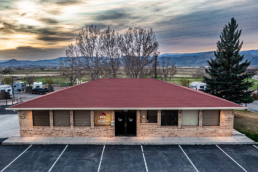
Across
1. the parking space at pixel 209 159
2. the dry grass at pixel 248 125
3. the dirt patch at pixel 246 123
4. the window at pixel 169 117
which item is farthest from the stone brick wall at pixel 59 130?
the dirt patch at pixel 246 123

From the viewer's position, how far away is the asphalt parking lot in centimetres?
1009

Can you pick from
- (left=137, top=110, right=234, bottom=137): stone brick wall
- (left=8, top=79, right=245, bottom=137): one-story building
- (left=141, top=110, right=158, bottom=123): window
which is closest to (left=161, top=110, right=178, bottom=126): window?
(left=8, top=79, right=245, bottom=137): one-story building

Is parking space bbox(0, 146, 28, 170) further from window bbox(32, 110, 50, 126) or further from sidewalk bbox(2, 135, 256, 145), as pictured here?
window bbox(32, 110, 50, 126)

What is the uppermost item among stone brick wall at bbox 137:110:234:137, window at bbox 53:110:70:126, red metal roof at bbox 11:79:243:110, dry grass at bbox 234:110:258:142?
red metal roof at bbox 11:79:243:110

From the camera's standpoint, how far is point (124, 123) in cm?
1440

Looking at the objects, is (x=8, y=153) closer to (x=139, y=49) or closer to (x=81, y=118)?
(x=81, y=118)

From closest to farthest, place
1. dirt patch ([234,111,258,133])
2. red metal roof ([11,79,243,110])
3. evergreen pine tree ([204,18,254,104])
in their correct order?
red metal roof ([11,79,243,110])
dirt patch ([234,111,258,133])
evergreen pine tree ([204,18,254,104])

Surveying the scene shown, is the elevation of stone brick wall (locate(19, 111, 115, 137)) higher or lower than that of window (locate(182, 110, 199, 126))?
lower

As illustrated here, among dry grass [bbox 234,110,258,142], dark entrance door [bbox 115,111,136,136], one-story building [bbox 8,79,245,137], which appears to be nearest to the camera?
one-story building [bbox 8,79,245,137]

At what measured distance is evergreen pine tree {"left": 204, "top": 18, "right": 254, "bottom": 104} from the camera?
2158cm

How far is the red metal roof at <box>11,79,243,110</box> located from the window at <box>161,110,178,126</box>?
75 cm

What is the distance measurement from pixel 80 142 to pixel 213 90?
726 inches

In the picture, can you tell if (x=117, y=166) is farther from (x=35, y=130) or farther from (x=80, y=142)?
(x=35, y=130)

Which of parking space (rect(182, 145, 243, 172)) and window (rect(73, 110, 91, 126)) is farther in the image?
window (rect(73, 110, 91, 126))
